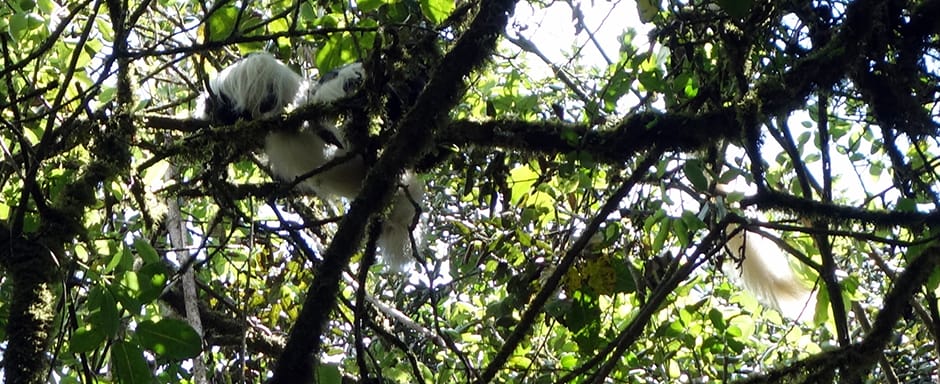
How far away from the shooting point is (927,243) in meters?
1.53

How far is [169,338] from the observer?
985mm

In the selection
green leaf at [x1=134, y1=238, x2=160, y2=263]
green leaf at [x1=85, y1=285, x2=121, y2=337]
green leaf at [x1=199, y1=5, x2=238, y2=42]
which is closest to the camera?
green leaf at [x1=85, y1=285, x2=121, y2=337]

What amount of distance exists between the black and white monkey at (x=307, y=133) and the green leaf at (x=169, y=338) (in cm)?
81

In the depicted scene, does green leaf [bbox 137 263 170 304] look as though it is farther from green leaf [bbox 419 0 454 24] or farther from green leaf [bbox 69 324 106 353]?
green leaf [bbox 419 0 454 24]

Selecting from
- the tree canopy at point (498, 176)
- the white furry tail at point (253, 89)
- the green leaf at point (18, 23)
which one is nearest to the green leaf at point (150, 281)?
the tree canopy at point (498, 176)

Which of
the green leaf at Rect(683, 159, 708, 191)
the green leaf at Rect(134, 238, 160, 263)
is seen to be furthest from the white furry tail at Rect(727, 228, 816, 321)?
the green leaf at Rect(134, 238, 160, 263)

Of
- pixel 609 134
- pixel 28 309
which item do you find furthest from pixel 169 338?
pixel 609 134

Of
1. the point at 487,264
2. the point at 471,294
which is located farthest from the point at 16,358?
the point at 471,294

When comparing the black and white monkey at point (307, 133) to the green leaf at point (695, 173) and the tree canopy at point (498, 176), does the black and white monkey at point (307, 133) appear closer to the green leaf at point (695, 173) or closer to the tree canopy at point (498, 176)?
the tree canopy at point (498, 176)

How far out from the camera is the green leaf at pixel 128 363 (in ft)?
3.19

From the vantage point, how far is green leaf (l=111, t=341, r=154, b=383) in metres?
0.97

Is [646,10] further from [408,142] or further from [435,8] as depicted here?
[408,142]

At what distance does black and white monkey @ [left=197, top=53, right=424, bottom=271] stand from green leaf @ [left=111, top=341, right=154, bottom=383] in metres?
0.83

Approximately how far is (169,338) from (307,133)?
4.70 feet
